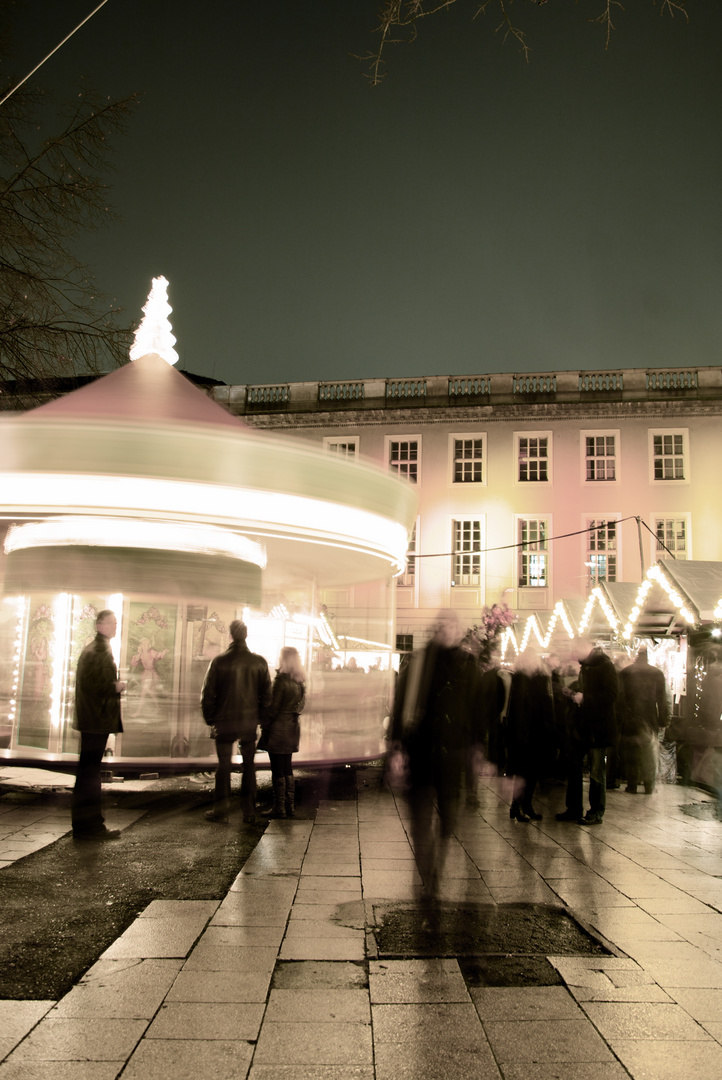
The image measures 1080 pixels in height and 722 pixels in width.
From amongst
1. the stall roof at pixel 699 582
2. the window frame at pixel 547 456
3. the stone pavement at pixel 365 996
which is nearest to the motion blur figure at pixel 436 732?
the stone pavement at pixel 365 996

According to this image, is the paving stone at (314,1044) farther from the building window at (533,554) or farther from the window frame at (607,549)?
the building window at (533,554)

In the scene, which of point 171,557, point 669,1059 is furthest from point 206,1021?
point 171,557

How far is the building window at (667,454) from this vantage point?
2977 cm

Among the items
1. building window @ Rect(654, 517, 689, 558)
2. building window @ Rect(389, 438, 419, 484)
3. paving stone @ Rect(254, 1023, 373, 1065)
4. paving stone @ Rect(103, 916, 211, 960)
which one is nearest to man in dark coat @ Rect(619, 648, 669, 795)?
paving stone @ Rect(103, 916, 211, 960)

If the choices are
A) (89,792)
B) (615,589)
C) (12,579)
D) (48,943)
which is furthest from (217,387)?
(48,943)

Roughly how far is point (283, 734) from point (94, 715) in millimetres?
1802

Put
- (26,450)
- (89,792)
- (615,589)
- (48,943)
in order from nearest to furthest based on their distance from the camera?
(48,943) < (89,792) < (26,450) < (615,589)

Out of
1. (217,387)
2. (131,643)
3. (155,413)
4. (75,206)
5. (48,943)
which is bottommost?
(48,943)

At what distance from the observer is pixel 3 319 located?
9.49m

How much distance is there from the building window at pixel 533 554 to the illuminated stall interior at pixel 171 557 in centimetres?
1990

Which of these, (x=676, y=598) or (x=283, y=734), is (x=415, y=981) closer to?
(x=283, y=734)

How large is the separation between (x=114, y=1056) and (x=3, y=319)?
863 cm

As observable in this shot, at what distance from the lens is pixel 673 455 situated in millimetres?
29812

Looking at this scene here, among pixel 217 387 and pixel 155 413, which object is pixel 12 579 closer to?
pixel 155 413
